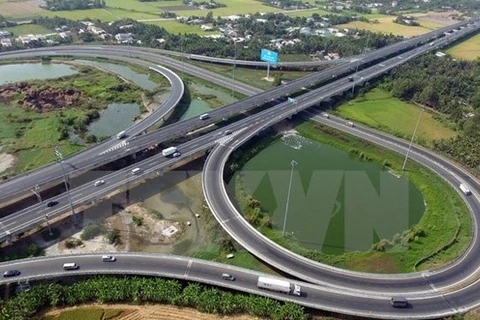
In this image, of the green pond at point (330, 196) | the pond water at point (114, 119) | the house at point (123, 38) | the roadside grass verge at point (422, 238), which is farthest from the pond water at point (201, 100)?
the house at point (123, 38)

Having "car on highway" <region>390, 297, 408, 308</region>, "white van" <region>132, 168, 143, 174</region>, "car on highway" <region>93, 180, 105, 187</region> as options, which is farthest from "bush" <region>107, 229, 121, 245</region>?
"car on highway" <region>390, 297, 408, 308</region>

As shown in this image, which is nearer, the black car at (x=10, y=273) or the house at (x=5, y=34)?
the black car at (x=10, y=273)

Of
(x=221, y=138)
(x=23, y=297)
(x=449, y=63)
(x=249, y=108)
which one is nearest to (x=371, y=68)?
(x=449, y=63)

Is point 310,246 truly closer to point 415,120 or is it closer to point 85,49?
point 415,120

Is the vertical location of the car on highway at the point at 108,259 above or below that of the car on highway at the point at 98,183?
below

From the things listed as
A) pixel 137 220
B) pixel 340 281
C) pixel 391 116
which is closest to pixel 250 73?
pixel 391 116

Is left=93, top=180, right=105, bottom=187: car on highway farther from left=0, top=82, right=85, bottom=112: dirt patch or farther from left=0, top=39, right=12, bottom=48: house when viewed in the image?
left=0, top=39, right=12, bottom=48: house

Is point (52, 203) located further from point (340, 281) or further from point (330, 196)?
point (330, 196)

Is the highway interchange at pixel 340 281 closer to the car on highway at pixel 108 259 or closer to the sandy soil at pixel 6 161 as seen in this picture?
the car on highway at pixel 108 259
